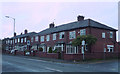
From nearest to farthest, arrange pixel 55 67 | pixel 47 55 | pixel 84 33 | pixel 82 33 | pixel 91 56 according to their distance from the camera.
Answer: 1. pixel 55 67
2. pixel 91 56
3. pixel 84 33
4. pixel 82 33
5. pixel 47 55

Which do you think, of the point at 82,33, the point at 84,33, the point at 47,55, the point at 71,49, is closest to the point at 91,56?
the point at 84,33

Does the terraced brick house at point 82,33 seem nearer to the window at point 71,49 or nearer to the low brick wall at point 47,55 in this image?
the window at point 71,49

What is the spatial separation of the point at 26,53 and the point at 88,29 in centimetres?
1893

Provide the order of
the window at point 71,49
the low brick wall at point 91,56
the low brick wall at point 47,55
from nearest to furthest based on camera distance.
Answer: the low brick wall at point 91,56 < the low brick wall at point 47,55 < the window at point 71,49

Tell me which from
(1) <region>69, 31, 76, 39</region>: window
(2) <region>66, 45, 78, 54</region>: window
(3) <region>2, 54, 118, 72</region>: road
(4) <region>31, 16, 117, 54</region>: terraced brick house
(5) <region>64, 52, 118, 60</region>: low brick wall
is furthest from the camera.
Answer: (1) <region>69, 31, 76, 39</region>: window

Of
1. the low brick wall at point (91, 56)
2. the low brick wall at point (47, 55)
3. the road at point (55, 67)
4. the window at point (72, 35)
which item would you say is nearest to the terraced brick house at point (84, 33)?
the window at point (72, 35)

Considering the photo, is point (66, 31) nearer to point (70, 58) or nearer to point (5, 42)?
point (70, 58)

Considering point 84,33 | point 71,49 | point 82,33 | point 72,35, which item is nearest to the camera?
point 84,33

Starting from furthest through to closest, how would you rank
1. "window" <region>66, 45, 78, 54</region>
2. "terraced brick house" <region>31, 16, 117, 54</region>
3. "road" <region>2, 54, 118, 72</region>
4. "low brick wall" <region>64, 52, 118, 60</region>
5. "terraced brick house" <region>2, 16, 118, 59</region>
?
"window" <region>66, 45, 78, 54</region> < "terraced brick house" <region>31, 16, 117, 54</region> < "terraced brick house" <region>2, 16, 118, 59</region> < "low brick wall" <region>64, 52, 118, 60</region> < "road" <region>2, 54, 118, 72</region>

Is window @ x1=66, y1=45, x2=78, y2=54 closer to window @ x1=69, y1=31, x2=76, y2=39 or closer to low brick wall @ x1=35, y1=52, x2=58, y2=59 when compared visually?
window @ x1=69, y1=31, x2=76, y2=39

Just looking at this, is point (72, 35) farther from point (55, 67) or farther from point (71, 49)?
point (55, 67)

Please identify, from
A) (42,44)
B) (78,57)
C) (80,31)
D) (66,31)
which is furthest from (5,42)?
(78,57)

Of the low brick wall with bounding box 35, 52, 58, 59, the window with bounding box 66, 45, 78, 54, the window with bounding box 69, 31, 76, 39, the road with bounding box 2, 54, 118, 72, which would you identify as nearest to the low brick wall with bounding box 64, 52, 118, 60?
the low brick wall with bounding box 35, 52, 58, 59

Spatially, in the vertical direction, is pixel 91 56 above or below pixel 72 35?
below
